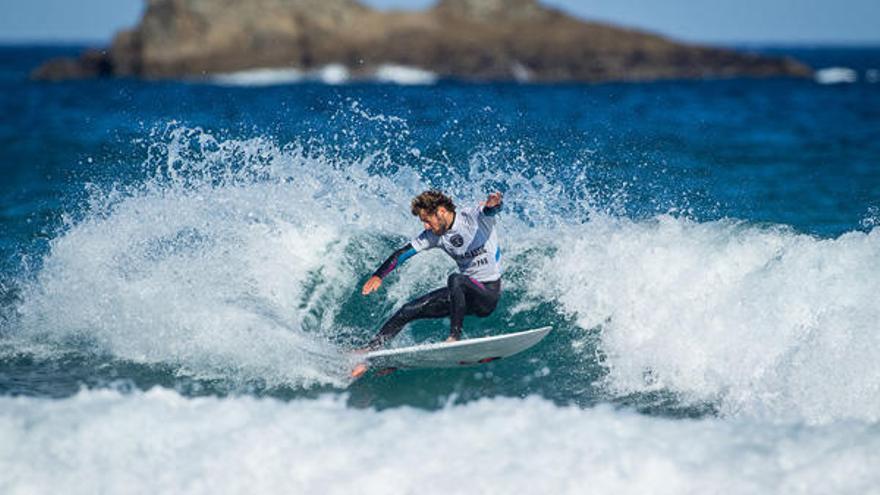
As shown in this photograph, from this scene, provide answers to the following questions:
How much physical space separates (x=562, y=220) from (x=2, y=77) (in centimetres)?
5501

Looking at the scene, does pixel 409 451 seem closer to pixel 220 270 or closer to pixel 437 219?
pixel 437 219

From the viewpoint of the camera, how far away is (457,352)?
25.0 ft

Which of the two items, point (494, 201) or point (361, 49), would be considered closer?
point (494, 201)

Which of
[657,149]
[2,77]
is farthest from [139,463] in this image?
[2,77]

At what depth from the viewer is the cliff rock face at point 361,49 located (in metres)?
55.8

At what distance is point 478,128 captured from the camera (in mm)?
15500

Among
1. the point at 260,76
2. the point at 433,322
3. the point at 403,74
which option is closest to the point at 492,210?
the point at 433,322

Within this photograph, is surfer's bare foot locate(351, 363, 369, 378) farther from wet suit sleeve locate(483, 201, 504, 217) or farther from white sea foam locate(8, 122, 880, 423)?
wet suit sleeve locate(483, 201, 504, 217)

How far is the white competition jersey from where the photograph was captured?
786cm

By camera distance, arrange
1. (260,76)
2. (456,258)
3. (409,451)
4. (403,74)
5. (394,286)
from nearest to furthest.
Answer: (409,451)
(456,258)
(394,286)
(260,76)
(403,74)

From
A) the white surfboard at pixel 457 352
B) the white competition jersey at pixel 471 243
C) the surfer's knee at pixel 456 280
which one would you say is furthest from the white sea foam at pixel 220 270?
the white competition jersey at pixel 471 243

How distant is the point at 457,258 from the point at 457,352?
83 cm

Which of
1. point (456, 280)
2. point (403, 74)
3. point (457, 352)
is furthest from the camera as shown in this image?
point (403, 74)

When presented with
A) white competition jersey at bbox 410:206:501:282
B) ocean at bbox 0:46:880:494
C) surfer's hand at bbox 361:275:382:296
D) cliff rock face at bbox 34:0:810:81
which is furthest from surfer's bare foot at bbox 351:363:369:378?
cliff rock face at bbox 34:0:810:81
